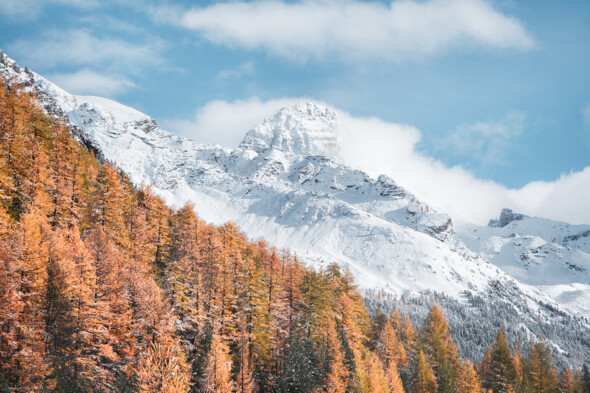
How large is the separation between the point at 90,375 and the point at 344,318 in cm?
3396

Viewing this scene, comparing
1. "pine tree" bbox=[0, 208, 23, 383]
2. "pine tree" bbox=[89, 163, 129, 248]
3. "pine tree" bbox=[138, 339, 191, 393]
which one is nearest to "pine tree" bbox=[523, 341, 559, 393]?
"pine tree" bbox=[138, 339, 191, 393]

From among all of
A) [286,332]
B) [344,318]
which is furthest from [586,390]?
[286,332]

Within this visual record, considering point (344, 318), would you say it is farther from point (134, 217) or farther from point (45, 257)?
point (45, 257)

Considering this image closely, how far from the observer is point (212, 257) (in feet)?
152

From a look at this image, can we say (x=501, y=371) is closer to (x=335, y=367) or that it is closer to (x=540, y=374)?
(x=540, y=374)

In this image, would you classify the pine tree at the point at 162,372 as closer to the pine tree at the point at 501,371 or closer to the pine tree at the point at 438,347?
the pine tree at the point at 438,347

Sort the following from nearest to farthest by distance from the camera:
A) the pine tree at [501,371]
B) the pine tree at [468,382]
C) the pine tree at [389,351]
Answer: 1. the pine tree at [468,382]
2. the pine tree at [389,351]
3. the pine tree at [501,371]

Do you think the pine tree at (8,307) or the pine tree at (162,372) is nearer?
the pine tree at (8,307)

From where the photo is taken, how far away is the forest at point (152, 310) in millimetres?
30797

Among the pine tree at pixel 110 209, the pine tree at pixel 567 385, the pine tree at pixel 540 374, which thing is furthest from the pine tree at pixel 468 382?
the pine tree at pixel 110 209

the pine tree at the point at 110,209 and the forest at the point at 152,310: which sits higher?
the pine tree at the point at 110,209

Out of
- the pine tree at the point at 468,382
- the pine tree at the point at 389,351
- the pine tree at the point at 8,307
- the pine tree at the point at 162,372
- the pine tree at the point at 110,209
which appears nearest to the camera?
the pine tree at the point at 8,307

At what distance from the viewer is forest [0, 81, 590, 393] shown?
30.8 metres

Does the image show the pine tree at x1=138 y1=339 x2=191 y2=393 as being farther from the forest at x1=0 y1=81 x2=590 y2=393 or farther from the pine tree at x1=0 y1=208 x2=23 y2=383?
the pine tree at x1=0 y1=208 x2=23 y2=383
